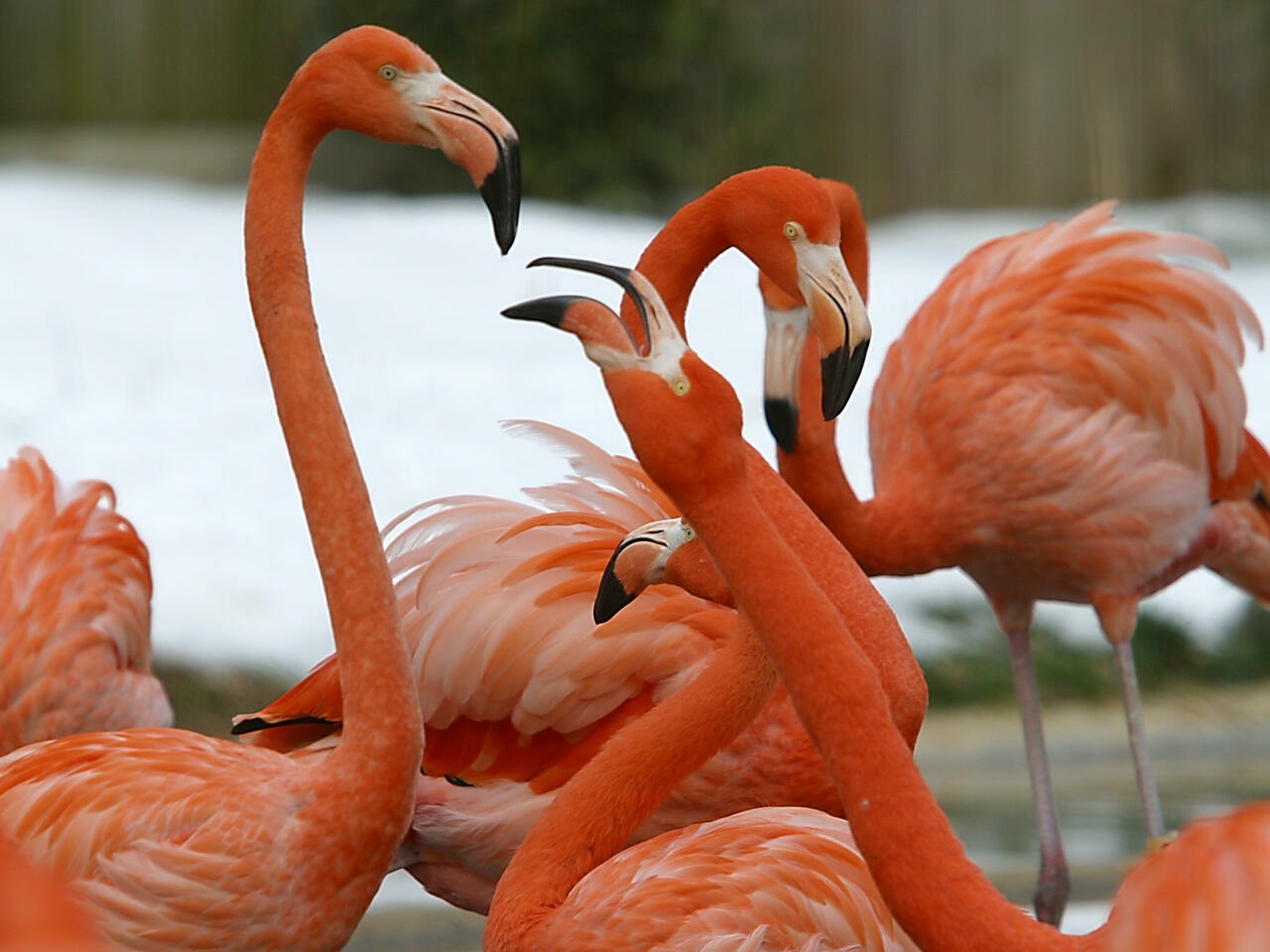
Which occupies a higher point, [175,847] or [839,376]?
[839,376]

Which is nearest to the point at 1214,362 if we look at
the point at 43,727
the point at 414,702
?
the point at 414,702

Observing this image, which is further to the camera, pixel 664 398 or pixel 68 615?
pixel 68 615

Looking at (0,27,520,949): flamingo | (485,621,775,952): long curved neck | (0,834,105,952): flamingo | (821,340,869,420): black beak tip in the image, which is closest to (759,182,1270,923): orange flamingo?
(821,340,869,420): black beak tip

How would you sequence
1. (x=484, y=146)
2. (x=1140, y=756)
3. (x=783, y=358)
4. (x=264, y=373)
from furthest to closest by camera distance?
1. (x=264, y=373)
2. (x=1140, y=756)
3. (x=783, y=358)
4. (x=484, y=146)

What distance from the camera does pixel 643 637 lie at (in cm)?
285

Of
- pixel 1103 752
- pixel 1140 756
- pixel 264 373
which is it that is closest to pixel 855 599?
pixel 1140 756

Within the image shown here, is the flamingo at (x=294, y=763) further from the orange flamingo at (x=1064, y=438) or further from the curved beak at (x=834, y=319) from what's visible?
the orange flamingo at (x=1064, y=438)

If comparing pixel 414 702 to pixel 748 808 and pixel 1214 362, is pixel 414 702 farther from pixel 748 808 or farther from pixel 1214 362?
pixel 1214 362

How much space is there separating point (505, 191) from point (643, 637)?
0.79 metres

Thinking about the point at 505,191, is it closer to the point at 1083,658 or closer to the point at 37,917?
the point at 37,917

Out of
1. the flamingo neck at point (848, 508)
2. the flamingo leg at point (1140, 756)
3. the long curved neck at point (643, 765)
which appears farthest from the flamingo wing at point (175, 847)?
the flamingo leg at point (1140, 756)

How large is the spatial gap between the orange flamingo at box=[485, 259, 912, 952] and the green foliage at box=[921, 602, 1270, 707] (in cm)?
321

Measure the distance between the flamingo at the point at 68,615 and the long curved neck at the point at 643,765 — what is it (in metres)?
1.23

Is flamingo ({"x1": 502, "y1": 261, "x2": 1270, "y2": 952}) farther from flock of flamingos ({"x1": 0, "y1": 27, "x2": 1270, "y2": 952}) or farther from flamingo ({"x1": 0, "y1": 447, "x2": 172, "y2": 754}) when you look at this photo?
flamingo ({"x1": 0, "y1": 447, "x2": 172, "y2": 754})
